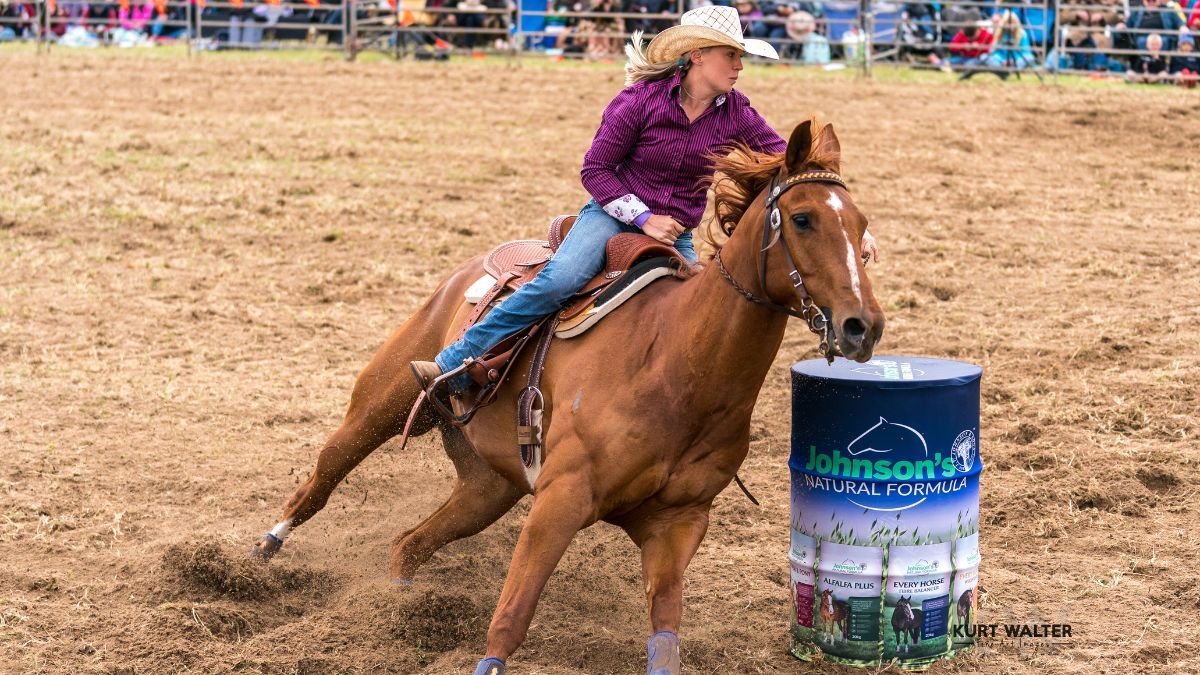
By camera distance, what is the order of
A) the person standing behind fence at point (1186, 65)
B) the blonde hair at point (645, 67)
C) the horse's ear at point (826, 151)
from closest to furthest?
the horse's ear at point (826, 151)
the blonde hair at point (645, 67)
the person standing behind fence at point (1186, 65)

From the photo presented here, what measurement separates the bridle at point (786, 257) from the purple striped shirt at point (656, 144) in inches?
25.3

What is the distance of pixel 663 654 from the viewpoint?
14.8ft

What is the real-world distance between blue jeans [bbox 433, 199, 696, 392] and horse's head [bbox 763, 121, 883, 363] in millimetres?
890

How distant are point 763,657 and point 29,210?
31.0ft

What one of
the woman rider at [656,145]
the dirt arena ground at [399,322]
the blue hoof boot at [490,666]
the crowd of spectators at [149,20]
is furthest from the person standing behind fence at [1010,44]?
the blue hoof boot at [490,666]

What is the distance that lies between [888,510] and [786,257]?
1.12 metres

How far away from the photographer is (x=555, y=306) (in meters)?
5.06

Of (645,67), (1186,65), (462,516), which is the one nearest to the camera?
(645,67)

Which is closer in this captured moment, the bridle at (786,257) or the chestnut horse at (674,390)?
the bridle at (786,257)

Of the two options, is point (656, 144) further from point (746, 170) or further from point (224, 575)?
point (224, 575)

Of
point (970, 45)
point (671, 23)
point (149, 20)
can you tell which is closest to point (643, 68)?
point (970, 45)

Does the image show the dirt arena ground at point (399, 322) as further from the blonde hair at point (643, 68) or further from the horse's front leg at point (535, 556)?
the blonde hair at point (643, 68)

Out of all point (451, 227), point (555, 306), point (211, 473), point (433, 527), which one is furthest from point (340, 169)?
point (555, 306)

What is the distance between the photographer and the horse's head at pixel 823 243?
393 centimetres
